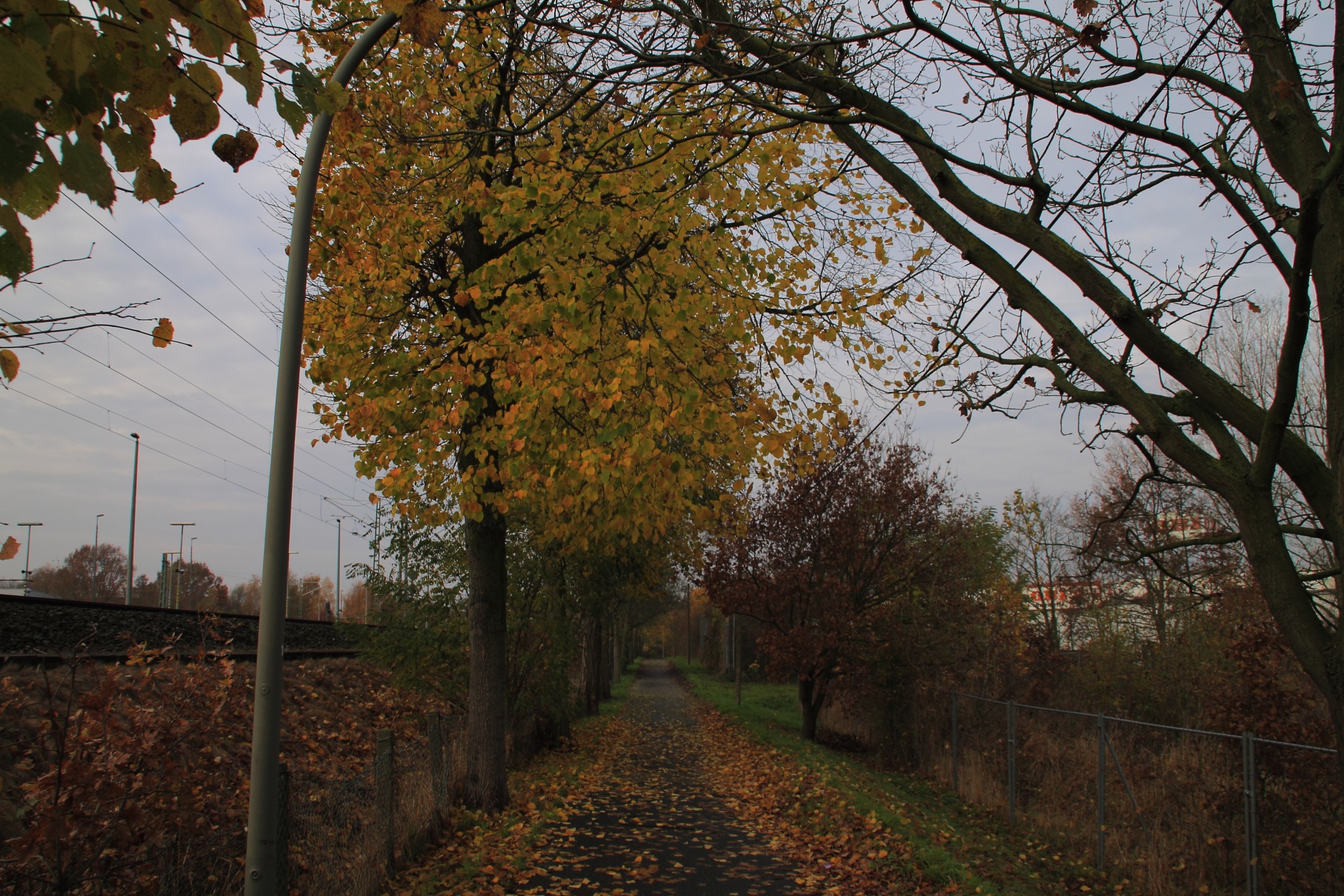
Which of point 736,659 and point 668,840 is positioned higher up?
point 668,840

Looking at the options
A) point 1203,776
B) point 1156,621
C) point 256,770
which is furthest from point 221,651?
point 1156,621

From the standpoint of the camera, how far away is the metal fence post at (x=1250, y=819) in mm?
7418

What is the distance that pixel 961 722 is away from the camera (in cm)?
1515

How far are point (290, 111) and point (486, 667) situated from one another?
8.04m

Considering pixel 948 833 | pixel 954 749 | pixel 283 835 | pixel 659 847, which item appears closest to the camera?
pixel 283 835

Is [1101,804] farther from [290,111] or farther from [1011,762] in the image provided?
[290,111]

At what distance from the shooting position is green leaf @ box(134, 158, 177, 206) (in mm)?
2768

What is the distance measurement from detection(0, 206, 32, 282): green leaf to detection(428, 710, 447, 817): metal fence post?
7.49 meters

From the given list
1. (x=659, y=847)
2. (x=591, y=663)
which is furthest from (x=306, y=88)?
(x=591, y=663)

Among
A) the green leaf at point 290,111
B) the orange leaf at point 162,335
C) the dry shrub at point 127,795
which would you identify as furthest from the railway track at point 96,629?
the green leaf at point 290,111

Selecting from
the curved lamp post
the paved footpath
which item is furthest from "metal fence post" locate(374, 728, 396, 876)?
the curved lamp post

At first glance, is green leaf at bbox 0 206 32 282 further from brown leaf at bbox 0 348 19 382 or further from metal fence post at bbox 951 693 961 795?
metal fence post at bbox 951 693 961 795

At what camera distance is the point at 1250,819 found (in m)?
7.54

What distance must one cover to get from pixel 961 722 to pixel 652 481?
962 centimetres
